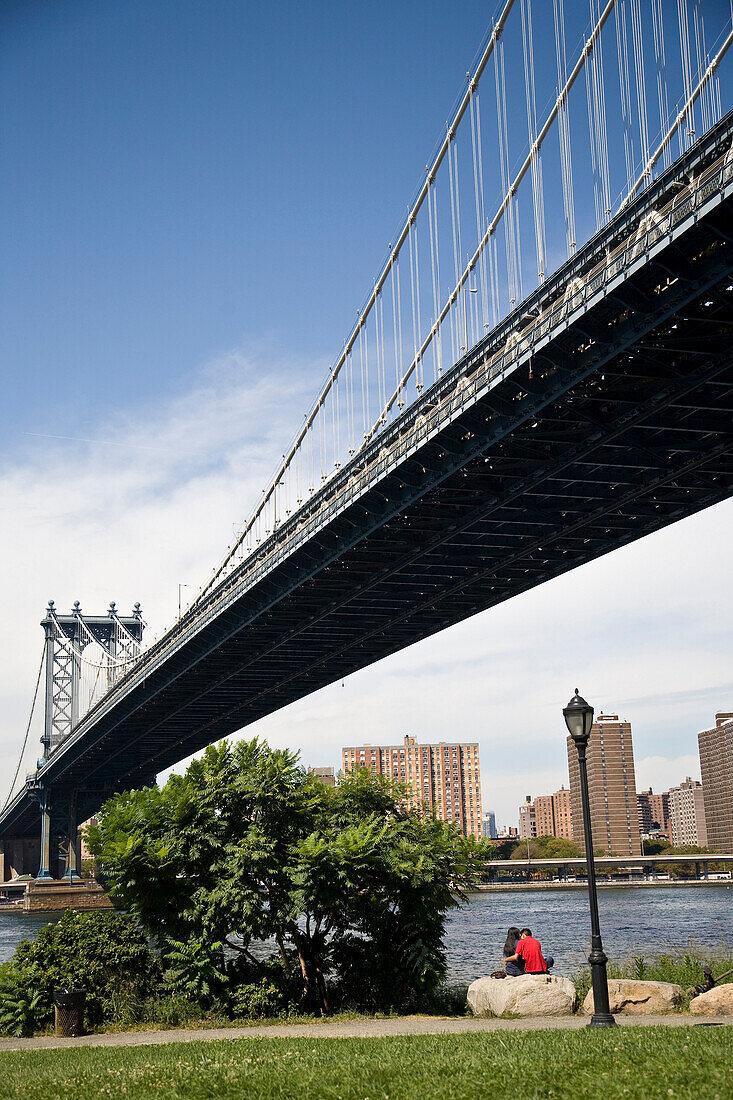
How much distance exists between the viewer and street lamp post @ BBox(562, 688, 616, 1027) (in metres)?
12.4

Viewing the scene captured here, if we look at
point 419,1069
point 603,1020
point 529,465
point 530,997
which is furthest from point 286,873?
point 529,465

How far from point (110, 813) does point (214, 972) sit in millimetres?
3034

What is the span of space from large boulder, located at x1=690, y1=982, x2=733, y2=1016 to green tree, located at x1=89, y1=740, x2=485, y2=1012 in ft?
15.7

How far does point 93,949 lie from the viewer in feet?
57.4

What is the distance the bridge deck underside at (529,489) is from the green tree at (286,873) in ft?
39.8

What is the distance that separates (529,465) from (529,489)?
118cm

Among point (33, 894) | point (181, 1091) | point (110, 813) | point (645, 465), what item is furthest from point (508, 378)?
point (33, 894)

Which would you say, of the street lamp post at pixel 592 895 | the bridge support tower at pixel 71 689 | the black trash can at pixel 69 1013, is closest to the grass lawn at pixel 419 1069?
the street lamp post at pixel 592 895

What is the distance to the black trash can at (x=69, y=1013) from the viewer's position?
51.4ft

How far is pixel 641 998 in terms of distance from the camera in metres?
14.4

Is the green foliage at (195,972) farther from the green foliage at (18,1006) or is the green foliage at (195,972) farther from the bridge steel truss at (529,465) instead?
the bridge steel truss at (529,465)

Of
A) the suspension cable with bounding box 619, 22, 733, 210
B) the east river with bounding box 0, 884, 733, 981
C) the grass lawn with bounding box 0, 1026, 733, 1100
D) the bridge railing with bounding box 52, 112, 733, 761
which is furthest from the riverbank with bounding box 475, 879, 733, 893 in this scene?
the grass lawn with bounding box 0, 1026, 733, 1100

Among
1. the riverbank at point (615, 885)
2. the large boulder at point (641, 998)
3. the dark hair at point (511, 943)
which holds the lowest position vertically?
the riverbank at point (615, 885)

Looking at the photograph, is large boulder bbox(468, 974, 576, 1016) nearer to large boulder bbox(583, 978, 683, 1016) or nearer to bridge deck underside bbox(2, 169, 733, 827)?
large boulder bbox(583, 978, 683, 1016)
